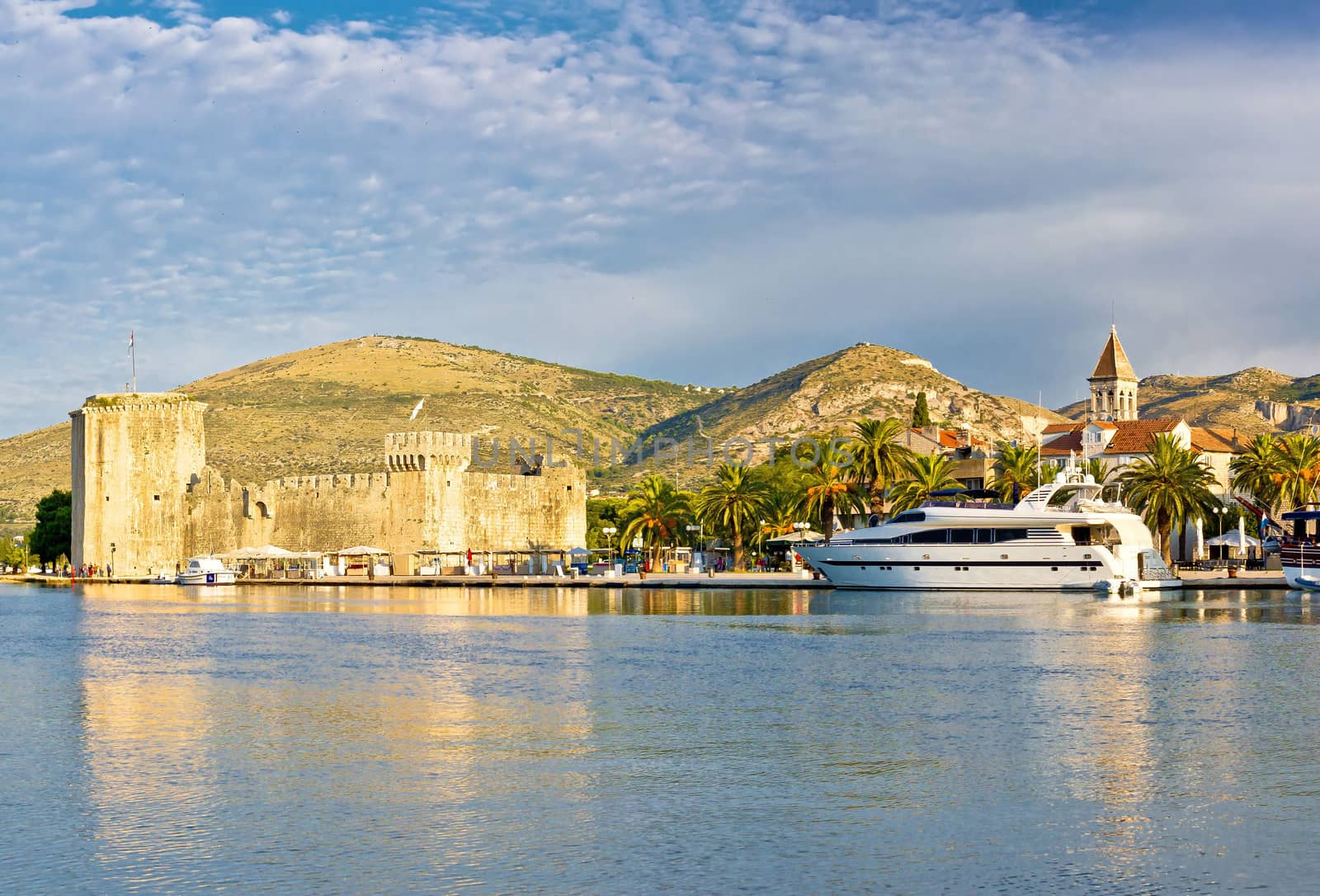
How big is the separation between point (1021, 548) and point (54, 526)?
43.8 meters

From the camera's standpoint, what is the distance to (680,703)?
15766 mm

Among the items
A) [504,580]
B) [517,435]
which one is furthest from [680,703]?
[517,435]

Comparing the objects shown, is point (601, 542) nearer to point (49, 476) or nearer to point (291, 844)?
point (49, 476)

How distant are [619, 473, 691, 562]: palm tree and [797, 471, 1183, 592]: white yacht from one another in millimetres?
13856

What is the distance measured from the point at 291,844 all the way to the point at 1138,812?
577 cm

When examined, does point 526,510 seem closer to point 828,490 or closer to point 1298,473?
point 828,490

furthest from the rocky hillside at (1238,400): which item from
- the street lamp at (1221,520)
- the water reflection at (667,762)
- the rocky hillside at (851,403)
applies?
the water reflection at (667,762)

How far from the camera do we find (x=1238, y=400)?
472 ft

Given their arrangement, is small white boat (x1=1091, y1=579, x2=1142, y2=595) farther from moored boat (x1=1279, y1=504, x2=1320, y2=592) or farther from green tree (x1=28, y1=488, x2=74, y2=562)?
green tree (x1=28, y1=488, x2=74, y2=562)

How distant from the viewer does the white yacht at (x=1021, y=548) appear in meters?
38.2

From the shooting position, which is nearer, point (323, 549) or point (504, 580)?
point (504, 580)

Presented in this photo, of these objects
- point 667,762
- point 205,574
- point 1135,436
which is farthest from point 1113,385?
point 667,762

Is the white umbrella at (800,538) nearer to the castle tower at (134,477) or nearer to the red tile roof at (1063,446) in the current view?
the red tile roof at (1063,446)

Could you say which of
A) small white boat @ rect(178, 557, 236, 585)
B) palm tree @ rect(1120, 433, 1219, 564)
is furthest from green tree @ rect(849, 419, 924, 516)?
small white boat @ rect(178, 557, 236, 585)
